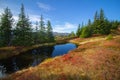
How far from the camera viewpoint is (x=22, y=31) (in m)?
49.9

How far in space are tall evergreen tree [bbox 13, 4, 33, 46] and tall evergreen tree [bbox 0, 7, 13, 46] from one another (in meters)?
2.47

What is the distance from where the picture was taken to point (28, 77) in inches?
577

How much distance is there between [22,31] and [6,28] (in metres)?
5.89

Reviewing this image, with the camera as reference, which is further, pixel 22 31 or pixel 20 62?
pixel 22 31

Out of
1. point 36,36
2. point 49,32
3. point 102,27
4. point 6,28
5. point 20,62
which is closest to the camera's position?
point 20,62

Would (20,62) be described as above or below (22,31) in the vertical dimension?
below

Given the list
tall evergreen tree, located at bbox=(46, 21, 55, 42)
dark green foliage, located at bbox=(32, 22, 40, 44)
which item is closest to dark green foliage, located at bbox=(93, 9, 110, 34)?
tall evergreen tree, located at bbox=(46, 21, 55, 42)

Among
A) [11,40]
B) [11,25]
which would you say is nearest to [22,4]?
[11,25]

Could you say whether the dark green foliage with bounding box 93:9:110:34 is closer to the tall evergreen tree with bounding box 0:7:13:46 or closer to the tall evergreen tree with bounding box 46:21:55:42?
the tall evergreen tree with bounding box 46:21:55:42

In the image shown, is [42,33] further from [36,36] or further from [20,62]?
[20,62]

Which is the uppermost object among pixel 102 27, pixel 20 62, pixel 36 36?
pixel 102 27

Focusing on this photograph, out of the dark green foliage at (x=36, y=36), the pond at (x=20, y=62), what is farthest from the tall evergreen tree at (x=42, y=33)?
the pond at (x=20, y=62)

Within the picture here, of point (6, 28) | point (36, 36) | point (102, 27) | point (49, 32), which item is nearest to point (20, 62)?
point (6, 28)

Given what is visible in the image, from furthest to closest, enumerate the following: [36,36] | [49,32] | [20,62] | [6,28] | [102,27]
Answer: [49,32]
[102,27]
[36,36]
[6,28]
[20,62]
